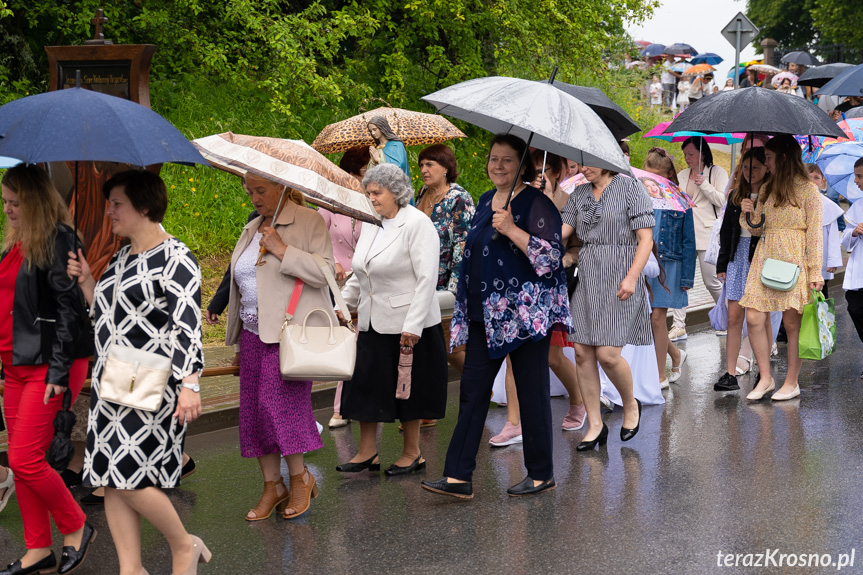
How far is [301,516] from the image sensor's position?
570 centimetres

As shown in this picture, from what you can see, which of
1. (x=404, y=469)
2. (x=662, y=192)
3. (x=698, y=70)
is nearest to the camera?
(x=404, y=469)

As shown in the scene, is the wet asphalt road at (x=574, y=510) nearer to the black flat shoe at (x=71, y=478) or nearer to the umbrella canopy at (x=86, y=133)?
the black flat shoe at (x=71, y=478)

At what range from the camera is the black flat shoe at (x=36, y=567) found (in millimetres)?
4801

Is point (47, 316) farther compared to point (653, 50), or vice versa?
point (653, 50)

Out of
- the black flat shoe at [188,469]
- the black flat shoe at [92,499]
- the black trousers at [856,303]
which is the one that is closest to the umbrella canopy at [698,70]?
the black trousers at [856,303]

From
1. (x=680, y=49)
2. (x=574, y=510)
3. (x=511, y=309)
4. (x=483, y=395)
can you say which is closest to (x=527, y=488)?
(x=574, y=510)

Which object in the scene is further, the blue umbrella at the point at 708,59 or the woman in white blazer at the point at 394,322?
the blue umbrella at the point at 708,59

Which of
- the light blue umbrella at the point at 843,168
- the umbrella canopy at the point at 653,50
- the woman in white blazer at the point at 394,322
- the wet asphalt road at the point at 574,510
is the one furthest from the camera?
the umbrella canopy at the point at 653,50

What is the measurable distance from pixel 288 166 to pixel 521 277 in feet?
4.59

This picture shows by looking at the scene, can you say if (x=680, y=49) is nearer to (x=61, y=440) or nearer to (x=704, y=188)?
(x=704, y=188)

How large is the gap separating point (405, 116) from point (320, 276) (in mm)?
3528

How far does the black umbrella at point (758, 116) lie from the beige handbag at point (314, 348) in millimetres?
3313

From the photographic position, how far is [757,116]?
7543 millimetres

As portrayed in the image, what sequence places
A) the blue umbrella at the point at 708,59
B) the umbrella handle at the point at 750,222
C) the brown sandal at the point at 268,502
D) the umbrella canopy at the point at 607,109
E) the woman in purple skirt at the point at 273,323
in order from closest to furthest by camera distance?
1. the woman in purple skirt at the point at 273,323
2. the brown sandal at the point at 268,502
3. the umbrella canopy at the point at 607,109
4. the umbrella handle at the point at 750,222
5. the blue umbrella at the point at 708,59
